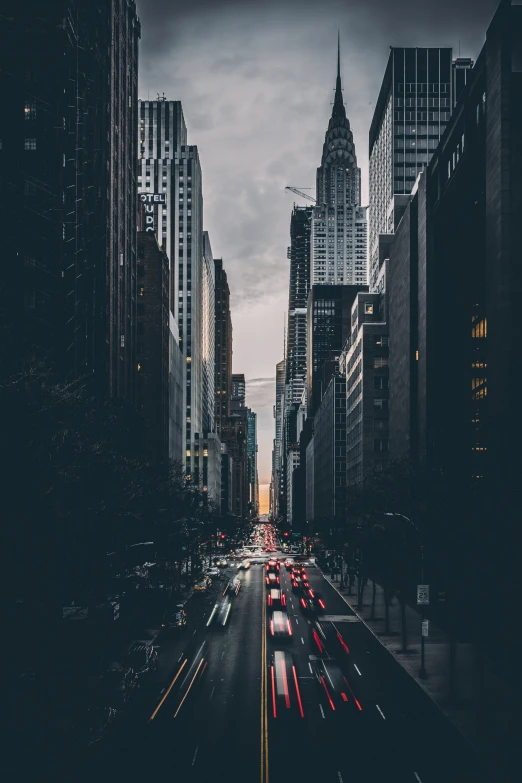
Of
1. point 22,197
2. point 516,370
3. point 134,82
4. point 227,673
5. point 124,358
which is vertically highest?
point 134,82

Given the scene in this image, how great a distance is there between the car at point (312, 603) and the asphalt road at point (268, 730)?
20211mm

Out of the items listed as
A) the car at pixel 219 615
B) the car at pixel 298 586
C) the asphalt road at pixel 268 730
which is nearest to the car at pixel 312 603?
the car at pixel 298 586

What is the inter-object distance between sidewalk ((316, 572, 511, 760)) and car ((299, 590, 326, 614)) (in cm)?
381

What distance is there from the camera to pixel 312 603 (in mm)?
73500

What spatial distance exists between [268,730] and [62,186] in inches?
2389

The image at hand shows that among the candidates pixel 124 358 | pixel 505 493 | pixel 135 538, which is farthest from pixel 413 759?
pixel 124 358

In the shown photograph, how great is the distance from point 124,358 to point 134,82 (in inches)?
1796

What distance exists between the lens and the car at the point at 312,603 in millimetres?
70525

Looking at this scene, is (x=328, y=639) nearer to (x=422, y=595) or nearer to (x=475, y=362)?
(x=422, y=595)

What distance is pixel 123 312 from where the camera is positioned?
103 meters

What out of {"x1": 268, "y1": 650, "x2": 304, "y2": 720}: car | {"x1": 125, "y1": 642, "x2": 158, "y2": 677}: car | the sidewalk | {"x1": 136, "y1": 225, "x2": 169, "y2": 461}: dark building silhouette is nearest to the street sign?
the sidewalk

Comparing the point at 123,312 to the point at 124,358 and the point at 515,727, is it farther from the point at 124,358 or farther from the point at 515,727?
the point at 515,727

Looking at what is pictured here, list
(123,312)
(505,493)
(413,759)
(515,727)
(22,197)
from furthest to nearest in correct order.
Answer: (123,312)
(22,197)
(505,493)
(515,727)
(413,759)

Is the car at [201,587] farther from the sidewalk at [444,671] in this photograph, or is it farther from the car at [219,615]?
the sidewalk at [444,671]
